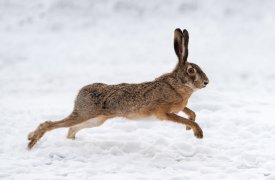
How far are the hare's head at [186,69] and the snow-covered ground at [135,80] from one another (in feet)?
2.76

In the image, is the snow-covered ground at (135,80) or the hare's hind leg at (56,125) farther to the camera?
the hare's hind leg at (56,125)

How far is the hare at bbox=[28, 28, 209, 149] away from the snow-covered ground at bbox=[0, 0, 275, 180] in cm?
35

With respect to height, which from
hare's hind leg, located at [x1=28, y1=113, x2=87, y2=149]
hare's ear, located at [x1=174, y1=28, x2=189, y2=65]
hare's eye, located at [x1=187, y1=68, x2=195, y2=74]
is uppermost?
hare's ear, located at [x1=174, y1=28, x2=189, y2=65]

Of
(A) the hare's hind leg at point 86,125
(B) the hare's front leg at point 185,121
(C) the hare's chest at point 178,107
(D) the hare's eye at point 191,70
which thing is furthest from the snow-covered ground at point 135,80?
(D) the hare's eye at point 191,70

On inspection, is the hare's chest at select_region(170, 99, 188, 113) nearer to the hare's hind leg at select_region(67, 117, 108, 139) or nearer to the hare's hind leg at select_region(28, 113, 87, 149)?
the hare's hind leg at select_region(67, 117, 108, 139)

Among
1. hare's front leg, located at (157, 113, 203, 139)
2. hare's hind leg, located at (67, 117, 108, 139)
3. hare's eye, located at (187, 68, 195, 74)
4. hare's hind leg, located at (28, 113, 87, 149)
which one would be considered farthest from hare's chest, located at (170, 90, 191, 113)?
hare's hind leg, located at (28, 113, 87, 149)

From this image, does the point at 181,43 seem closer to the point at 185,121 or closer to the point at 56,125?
the point at 185,121

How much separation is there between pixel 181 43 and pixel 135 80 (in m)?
5.48

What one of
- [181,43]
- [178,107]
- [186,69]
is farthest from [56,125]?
[181,43]

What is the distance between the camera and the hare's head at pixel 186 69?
7.07 meters

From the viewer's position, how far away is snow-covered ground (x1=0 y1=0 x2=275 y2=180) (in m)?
6.55

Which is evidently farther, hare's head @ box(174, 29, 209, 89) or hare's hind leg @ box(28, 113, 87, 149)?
hare's hind leg @ box(28, 113, 87, 149)

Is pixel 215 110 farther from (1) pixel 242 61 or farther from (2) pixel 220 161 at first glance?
(1) pixel 242 61

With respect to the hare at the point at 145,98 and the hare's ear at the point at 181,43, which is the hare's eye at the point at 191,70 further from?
the hare's ear at the point at 181,43
